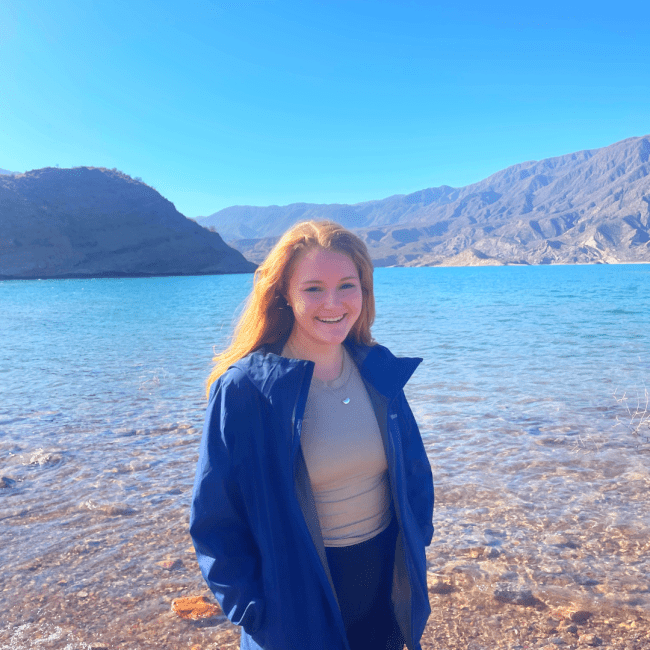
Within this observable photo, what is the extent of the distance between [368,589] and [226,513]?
2.34 feet

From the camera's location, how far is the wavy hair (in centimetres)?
221

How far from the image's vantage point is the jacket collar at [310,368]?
1887 mm

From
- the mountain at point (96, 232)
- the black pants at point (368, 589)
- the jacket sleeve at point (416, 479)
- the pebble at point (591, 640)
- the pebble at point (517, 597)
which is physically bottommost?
the pebble at point (591, 640)

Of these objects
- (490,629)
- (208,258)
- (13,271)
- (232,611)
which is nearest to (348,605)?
(232,611)

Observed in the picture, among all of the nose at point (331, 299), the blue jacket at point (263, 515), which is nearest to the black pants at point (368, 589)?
the blue jacket at point (263, 515)

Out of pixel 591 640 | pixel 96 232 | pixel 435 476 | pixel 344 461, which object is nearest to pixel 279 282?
pixel 344 461

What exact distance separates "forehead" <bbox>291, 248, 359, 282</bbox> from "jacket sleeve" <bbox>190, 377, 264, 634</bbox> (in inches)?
21.7

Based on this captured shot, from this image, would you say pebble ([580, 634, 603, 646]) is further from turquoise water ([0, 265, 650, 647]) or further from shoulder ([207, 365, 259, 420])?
shoulder ([207, 365, 259, 420])

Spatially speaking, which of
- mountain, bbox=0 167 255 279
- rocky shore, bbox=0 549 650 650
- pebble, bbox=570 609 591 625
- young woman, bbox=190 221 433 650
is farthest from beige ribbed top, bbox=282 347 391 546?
mountain, bbox=0 167 255 279

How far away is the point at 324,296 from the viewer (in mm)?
2137

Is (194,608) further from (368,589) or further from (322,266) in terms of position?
(322,266)

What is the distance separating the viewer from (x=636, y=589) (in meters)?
3.71

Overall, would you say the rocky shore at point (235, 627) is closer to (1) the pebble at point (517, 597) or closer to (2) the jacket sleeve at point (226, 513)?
(1) the pebble at point (517, 597)

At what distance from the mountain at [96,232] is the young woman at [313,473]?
104 m
